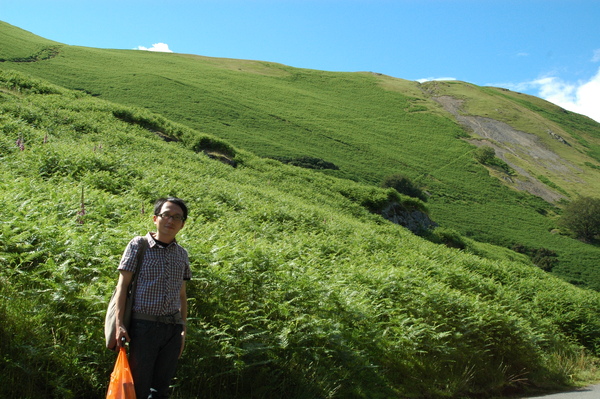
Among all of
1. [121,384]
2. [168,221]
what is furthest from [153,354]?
[168,221]

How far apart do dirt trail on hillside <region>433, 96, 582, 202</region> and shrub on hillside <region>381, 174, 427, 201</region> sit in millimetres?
34597

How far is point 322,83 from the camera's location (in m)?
131

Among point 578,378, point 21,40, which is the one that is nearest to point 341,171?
point 578,378

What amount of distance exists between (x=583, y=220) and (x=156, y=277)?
91885 millimetres

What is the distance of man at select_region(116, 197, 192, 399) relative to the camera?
13.2ft

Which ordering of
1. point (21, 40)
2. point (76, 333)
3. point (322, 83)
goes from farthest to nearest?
point (322, 83) → point (21, 40) → point (76, 333)

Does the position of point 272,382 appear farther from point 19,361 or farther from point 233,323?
point 19,361

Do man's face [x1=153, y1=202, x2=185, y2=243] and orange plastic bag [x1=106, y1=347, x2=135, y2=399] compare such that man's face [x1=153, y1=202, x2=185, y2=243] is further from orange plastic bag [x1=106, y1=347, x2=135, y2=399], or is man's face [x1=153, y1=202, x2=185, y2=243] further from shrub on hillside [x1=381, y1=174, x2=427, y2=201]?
shrub on hillside [x1=381, y1=174, x2=427, y2=201]

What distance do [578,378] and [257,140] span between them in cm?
5888

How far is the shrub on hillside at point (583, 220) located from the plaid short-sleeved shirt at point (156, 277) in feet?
293

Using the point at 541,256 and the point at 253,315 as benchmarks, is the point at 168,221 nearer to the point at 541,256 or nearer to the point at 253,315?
the point at 253,315

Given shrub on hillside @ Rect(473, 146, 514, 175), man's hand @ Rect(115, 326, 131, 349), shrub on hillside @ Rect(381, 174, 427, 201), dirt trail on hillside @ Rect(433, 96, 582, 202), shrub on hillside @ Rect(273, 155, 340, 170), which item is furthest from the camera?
shrub on hillside @ Rect(473, 146, 514, 175)

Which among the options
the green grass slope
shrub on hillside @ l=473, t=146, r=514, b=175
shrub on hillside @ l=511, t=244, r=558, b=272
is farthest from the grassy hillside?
the green grass slope

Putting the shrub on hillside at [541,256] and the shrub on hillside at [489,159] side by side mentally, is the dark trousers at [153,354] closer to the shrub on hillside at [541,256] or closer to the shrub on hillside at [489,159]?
the shrub on hillside at [541,256]
